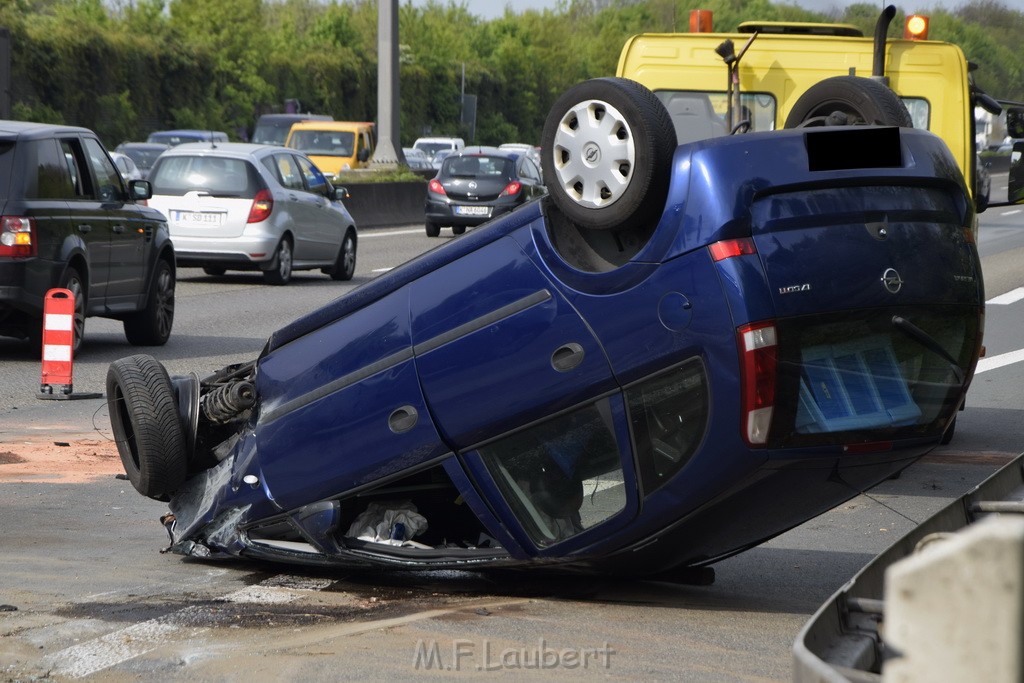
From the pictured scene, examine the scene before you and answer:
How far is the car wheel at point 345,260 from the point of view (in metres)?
21.5

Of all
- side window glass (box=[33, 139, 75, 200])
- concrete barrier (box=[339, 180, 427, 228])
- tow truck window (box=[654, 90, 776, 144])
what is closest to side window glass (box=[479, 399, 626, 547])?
tow truck window (box=[654, 90, 776, 144])

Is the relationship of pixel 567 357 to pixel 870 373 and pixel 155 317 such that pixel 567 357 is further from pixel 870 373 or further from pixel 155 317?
pixel 155 317

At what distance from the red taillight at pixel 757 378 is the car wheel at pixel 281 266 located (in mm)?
15350

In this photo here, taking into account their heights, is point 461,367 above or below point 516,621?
above

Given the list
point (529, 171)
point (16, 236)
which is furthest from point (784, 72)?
point (529, 171)

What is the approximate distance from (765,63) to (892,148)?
6.06 metres

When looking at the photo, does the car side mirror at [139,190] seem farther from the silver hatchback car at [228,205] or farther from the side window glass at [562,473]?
the side window glass at [562,473]

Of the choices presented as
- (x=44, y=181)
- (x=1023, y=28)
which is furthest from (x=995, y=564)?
(x=1023, y=28)

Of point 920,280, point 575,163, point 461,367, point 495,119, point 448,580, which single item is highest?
point 575,163

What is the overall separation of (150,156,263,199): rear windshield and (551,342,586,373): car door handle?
14630mm

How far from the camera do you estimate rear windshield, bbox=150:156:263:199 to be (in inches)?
754

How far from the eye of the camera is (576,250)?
5094 millimetres

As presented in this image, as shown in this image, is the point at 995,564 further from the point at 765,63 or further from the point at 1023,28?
the point at 1023,28

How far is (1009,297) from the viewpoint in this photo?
19.4 metres
